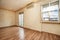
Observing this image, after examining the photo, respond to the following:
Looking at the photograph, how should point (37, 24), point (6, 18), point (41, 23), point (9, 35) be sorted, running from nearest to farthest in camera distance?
point (9, 35)
point (41, 23)
point (37, 24)
point (6, 18)

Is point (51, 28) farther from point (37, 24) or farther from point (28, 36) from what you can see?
point (28, 36)

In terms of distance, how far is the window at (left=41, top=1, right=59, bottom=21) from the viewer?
4.25m

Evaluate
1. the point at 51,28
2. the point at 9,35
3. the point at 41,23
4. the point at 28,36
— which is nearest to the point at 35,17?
the point at 41,23

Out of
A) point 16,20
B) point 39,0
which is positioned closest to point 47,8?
point 39,0

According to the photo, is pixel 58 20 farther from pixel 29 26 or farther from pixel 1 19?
pixel 1 19

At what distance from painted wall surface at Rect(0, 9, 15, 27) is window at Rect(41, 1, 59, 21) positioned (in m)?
5.14

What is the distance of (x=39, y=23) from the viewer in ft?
17.6

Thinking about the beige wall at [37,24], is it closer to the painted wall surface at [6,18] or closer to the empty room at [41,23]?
the empty room at [41,23]

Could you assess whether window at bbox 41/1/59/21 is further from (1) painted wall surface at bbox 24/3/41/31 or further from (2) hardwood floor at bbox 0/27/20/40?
(2) hardwood floor at bbox 0/27/20/40

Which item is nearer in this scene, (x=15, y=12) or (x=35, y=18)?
(x=35, y=18)

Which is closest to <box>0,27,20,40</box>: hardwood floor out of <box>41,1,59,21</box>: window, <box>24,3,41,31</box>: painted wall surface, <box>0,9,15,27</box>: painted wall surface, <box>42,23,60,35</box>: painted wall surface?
<box>24,3,41,31</box>: painted wall surface

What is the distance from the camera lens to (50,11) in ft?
15.1

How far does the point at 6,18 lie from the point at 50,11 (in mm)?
5836

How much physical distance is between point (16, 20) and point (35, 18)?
4.27 meters
